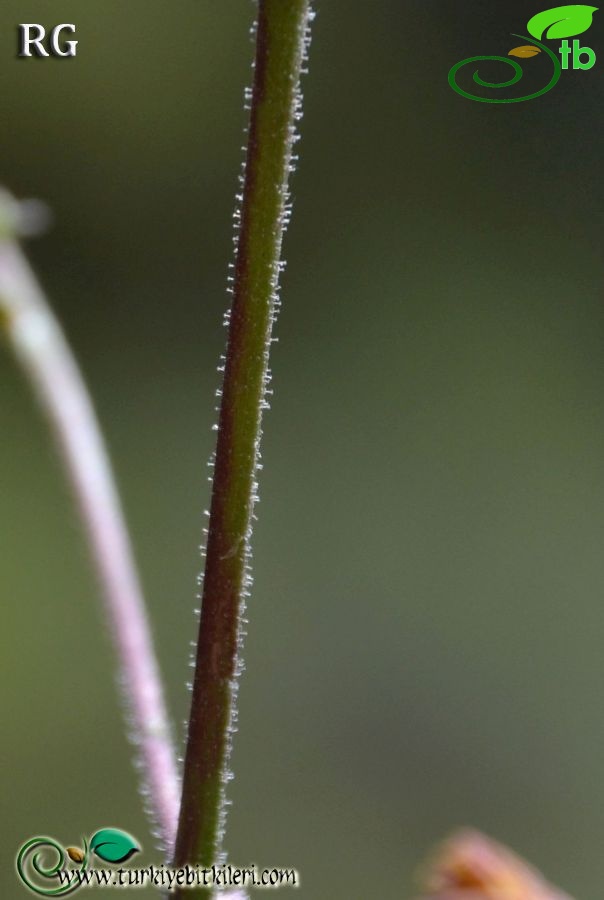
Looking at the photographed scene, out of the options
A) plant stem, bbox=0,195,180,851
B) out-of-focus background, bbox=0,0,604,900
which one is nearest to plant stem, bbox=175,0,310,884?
plant stem, bbox=0,195,180,851

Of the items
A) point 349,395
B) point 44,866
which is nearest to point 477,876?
point 44,866

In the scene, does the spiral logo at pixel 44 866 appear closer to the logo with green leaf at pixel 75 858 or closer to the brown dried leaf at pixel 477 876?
the logo with green leaf at pixel 75 858

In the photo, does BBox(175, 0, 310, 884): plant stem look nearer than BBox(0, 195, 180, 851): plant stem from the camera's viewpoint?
Yes

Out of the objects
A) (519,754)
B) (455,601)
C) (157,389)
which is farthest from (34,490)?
(519,754)

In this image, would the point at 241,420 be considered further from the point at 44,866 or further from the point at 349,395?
the point at 349,395

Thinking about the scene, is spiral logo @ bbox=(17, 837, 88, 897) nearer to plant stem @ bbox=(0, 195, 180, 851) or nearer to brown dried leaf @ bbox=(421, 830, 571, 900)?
plant stem @ bbox=(0, 195, 180, 851)

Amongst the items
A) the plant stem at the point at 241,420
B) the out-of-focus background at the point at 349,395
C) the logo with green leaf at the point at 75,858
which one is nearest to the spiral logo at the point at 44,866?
the logo with green leaf at the point at 75,858

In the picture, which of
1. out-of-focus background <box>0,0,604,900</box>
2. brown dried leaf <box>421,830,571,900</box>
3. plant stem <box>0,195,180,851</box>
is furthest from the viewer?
out-of-focus background <box>0,0,604,900</box>
